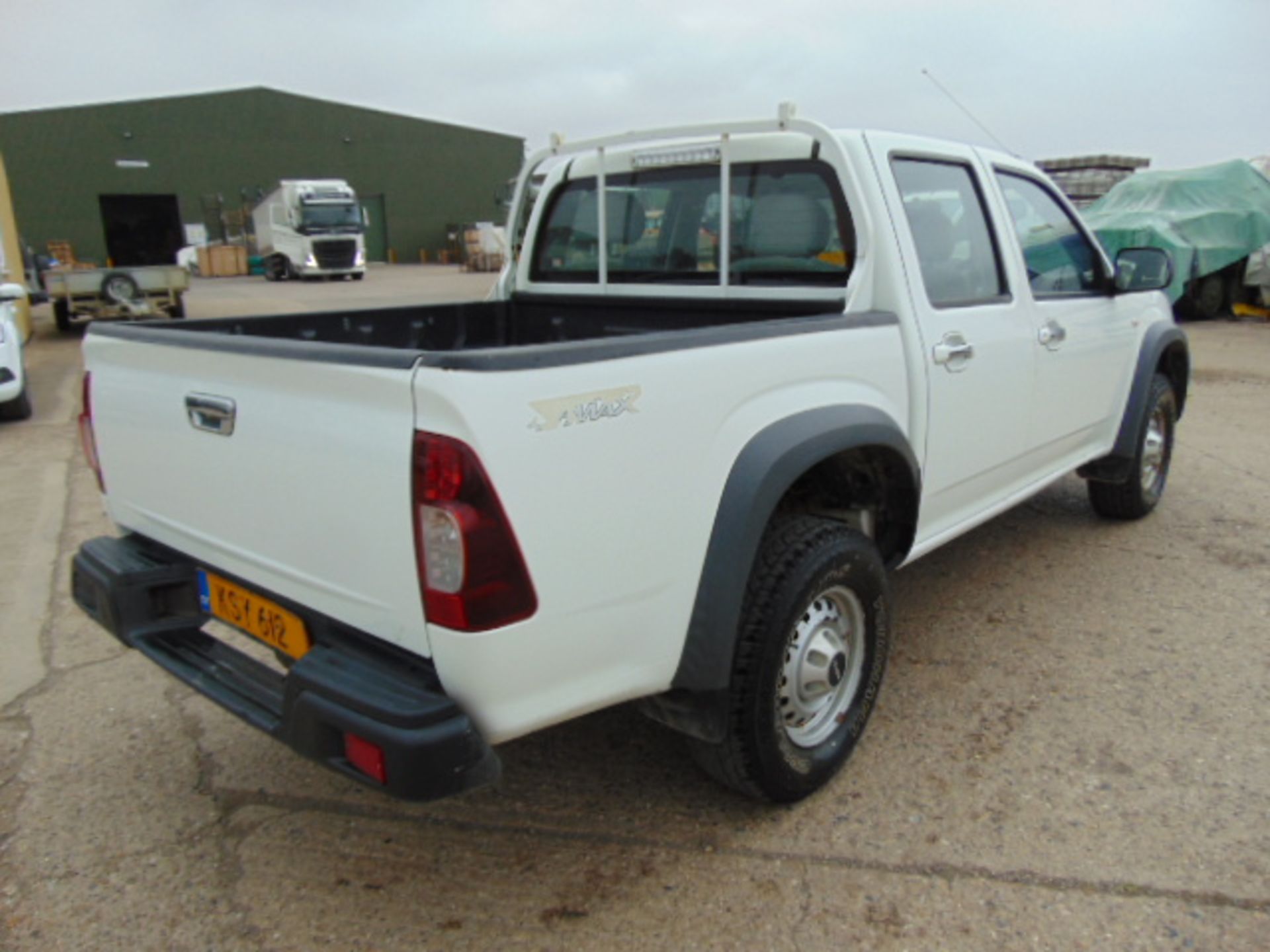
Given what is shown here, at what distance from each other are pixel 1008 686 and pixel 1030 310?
1.39 metres

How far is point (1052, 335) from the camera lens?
3.61 metres

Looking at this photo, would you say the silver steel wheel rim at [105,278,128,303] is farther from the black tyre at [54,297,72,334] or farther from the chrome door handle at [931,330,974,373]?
the chrome door handle at [931,330,974,373]

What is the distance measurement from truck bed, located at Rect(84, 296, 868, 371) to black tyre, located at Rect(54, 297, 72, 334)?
41.0 ft

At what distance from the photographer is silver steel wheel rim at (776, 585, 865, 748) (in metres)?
2.54

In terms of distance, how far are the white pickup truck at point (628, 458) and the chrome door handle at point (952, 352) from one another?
1 centimetres

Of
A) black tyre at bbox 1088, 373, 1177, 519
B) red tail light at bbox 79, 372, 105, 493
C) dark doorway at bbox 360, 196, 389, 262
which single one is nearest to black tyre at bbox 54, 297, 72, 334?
red tail light at bbox 79, 372, 105, 493

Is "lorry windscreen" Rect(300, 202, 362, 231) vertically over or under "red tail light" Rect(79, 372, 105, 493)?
over

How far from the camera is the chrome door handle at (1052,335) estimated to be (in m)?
3.56

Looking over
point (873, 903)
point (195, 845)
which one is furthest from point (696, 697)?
point (195, 845)

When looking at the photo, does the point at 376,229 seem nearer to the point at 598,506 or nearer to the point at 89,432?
the point at 89,432

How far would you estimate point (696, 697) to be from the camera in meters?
2.28

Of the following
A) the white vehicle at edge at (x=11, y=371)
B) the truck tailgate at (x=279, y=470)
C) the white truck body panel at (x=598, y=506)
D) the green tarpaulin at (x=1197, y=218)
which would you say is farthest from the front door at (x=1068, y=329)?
the green tarpaulin at (x=1197, y=218)

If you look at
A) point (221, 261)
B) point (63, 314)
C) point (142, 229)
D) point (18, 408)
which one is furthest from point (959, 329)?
point (142, 229)

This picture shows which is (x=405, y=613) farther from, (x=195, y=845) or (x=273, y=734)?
(x=195, y=845)
